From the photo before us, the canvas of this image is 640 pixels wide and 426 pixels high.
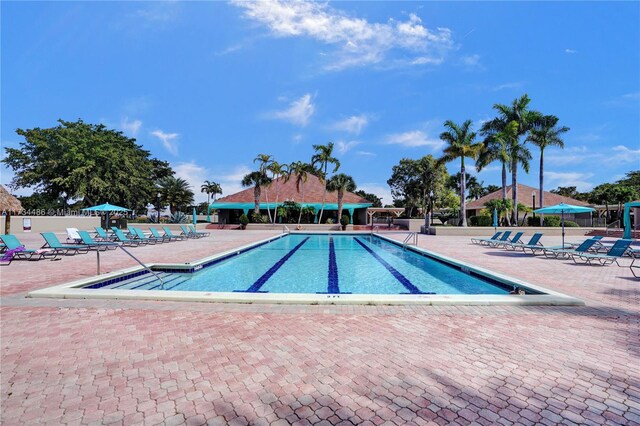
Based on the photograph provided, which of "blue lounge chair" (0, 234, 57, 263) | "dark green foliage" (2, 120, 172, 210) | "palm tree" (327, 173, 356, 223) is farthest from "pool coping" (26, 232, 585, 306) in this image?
"dark green foliage" (2, 120, 172, 210)

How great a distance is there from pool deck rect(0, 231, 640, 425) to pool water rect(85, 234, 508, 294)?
2625 mm

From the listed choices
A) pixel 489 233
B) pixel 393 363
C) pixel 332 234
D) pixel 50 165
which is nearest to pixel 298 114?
pixel 332 234

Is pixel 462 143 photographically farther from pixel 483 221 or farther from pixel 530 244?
pixel 530 244

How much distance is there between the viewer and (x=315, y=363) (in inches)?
132

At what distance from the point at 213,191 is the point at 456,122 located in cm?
6065

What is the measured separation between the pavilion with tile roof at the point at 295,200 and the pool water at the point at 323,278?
24.2 metres

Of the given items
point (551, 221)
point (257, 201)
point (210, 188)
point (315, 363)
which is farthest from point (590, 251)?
point (210, 188)

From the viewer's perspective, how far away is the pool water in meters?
8.20

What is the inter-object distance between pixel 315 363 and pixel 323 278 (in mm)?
6470

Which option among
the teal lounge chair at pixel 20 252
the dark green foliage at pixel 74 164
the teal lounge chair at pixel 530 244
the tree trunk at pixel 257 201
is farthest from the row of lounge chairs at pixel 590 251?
the dark green foliage at pixel 74 164

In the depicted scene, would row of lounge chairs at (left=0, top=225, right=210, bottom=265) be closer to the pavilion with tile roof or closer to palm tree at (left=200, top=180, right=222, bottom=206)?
the pavilion with tile roof

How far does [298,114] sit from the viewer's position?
27.2 metres

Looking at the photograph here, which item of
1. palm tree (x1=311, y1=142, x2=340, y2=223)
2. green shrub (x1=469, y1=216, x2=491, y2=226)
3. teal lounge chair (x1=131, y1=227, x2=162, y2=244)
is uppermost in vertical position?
palm tree (x1=311, y1=142, x2=340, y2=223)

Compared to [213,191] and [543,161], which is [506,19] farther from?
[213,191]
